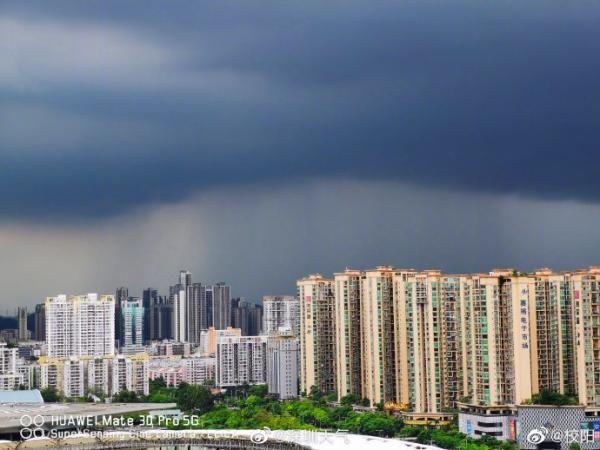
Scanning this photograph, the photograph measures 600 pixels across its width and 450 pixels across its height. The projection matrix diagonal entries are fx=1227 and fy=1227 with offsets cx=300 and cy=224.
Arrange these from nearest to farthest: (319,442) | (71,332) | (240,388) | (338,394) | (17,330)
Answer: (319,442), (338,394), (240,388), (71,332), (17,330)

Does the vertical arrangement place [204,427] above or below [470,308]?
below

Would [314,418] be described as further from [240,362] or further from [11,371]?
[11,371]

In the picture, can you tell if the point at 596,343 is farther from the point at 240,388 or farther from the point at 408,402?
the point at 240,388

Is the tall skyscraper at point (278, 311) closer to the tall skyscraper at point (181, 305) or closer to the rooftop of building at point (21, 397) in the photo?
the tall skyscraper at point (181, 305)

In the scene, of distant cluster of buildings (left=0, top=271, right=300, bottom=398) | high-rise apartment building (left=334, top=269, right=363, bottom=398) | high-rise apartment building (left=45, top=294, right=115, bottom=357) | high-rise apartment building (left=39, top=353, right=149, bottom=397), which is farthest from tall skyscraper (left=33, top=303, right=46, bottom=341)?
high-rise apartment building (left=334, top=269, right=363, bottom=398)

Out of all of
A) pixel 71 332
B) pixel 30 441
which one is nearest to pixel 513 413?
pixel 30 441

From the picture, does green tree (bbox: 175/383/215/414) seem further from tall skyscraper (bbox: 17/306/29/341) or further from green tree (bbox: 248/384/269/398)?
tall skyscraper (bbox: 17/306/29/341)
